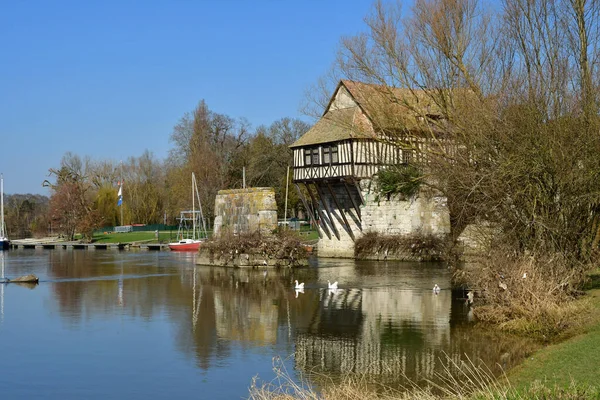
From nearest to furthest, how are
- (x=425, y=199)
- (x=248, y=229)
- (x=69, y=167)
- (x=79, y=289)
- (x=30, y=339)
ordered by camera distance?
1. (x=30, y=339)
2. (x=79, y=289)
3. (x=248, y=229)
4. (x=425, y=199)
5. (x=69, y=167)

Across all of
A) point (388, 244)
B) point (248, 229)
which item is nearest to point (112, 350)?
point (248, 229)

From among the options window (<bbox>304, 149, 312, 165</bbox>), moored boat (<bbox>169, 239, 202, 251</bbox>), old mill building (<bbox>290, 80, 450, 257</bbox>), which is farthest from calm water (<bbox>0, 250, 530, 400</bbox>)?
moored boat (<bbox>169, 239, 202, 251</bbox>)

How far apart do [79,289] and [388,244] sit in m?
15.9

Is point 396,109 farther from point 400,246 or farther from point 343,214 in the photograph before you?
point 343,214

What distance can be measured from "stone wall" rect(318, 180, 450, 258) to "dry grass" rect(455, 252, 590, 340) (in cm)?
1731

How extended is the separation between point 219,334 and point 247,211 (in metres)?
17.7

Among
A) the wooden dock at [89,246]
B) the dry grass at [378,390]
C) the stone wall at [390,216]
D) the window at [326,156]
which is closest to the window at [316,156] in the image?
the window at [326,156]

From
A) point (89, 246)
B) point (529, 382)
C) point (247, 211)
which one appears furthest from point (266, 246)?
point (89, 246)

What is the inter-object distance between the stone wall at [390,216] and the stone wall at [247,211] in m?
5.78

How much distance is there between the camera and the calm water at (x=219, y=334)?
12.4 metres

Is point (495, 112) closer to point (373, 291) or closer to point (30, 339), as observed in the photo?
point (373, 291)

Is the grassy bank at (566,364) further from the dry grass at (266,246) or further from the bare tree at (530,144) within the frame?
the dry grass at (266,246)

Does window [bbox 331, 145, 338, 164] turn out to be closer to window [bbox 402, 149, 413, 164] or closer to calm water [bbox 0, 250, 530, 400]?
window [bbox 402, 149, 413, 164]

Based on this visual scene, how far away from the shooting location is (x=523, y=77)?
65.0ft
